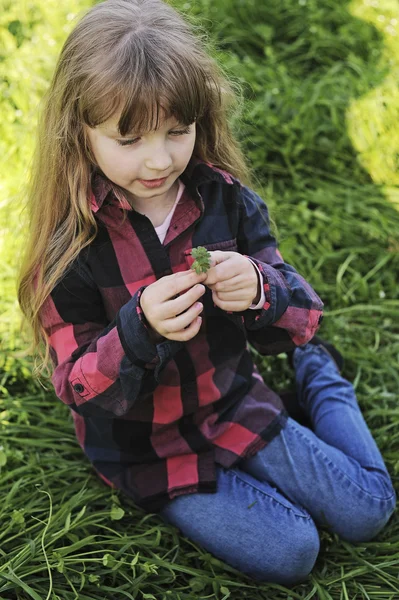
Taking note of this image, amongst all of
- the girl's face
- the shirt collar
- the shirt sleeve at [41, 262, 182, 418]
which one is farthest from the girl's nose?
the shirt sleeve at [41, 262, 182, 418]

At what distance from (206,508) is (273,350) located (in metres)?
0.37

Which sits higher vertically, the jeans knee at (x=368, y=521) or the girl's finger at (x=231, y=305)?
the girl's finger at (x=231, y=305)

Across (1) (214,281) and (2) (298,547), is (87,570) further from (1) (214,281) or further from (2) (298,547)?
(1) (214,281)

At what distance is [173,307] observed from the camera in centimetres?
136

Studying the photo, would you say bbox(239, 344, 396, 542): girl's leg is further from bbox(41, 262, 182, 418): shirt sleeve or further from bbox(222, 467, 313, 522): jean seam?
bbox(41, 262, 182, 418): shirt sleeve

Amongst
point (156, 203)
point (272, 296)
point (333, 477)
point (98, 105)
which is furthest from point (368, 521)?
point (98, 105)

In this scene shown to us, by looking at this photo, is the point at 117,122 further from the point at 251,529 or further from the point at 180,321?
the point at 251,529

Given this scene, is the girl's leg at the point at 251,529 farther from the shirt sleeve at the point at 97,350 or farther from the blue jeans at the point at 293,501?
the shirt sleeve at the point at 97,350

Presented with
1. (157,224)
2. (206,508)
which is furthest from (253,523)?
(157,224)

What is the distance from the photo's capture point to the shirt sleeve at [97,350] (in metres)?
1.43

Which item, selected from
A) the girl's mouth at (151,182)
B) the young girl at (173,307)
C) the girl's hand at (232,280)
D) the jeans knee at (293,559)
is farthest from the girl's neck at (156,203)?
the jeans knee at (293,559)

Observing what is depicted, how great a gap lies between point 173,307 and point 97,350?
205 millimetres

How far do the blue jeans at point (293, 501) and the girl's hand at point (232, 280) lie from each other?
0.46 m

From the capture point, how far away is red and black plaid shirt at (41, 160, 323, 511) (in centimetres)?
151
